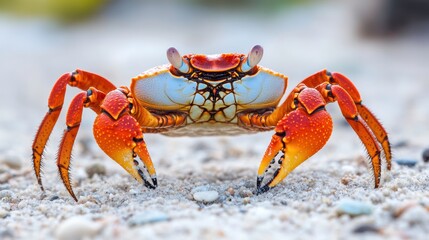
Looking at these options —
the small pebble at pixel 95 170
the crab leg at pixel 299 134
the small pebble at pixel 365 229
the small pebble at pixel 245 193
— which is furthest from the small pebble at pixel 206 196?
the small pebble at pixel 95 170

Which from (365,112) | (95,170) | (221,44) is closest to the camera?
(365,112)

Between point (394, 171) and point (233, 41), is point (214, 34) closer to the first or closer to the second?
point (233, 41)

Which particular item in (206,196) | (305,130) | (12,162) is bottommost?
(12,162)

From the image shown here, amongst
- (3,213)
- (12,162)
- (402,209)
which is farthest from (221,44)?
(402,209)

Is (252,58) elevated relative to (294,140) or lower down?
elevated

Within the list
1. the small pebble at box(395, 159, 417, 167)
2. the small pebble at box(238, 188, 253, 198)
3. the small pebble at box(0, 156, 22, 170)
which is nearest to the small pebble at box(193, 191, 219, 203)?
the small pebble at box(238, 188, 253, 198)

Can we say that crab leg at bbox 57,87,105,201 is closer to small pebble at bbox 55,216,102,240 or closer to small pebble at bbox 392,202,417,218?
small pebble at bbox 55,216,102,240

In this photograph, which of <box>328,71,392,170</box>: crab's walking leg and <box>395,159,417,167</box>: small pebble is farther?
<box>395,159,417,167</box>: small pebble

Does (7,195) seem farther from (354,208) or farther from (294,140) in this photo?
(354,208)

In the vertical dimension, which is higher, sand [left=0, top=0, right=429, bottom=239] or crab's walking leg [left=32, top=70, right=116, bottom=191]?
crab's walking leg [left=32, top=70, right=116, bottom=191]
